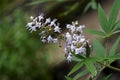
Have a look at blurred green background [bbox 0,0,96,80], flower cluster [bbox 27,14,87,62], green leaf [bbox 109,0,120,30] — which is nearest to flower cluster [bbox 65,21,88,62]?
flower cluster [bbox 27,14,87,62]

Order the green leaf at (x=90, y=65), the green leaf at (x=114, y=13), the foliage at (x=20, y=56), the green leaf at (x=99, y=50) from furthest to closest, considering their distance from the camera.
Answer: the foliage at (x=20, y=56), the green leaf at (x=99, y=50), the green leaf at (x=114, y=13), the green leaf at (x=90, y=65)

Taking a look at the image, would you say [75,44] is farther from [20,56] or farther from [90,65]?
[20,56]

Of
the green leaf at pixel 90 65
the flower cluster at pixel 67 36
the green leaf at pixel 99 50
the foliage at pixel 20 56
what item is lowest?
the green leaf at pixel 90 65

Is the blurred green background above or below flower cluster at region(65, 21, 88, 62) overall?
above

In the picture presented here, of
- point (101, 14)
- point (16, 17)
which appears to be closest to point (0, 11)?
point (16, 17)

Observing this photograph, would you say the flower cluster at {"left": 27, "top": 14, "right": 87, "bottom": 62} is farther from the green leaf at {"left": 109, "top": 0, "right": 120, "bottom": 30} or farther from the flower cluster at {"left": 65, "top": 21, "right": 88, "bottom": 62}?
the green leaf at {"left": 109, "top": 0, "right": 120, "bottom": 30}

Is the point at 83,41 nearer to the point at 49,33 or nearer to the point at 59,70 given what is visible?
the point at 49,33

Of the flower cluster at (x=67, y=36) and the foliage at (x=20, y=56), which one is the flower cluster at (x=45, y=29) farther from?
the foliage at (x=20, y=56)

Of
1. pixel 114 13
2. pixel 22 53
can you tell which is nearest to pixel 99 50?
pixel 114 13

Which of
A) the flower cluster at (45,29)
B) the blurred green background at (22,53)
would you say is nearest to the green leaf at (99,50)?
the flower cluster at (45,29)

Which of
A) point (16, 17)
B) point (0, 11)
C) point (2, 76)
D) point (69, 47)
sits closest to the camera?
point (69, 47)

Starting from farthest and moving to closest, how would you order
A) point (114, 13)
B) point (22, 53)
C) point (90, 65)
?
point (22, 53), point (114, 13), point (90, 65)
